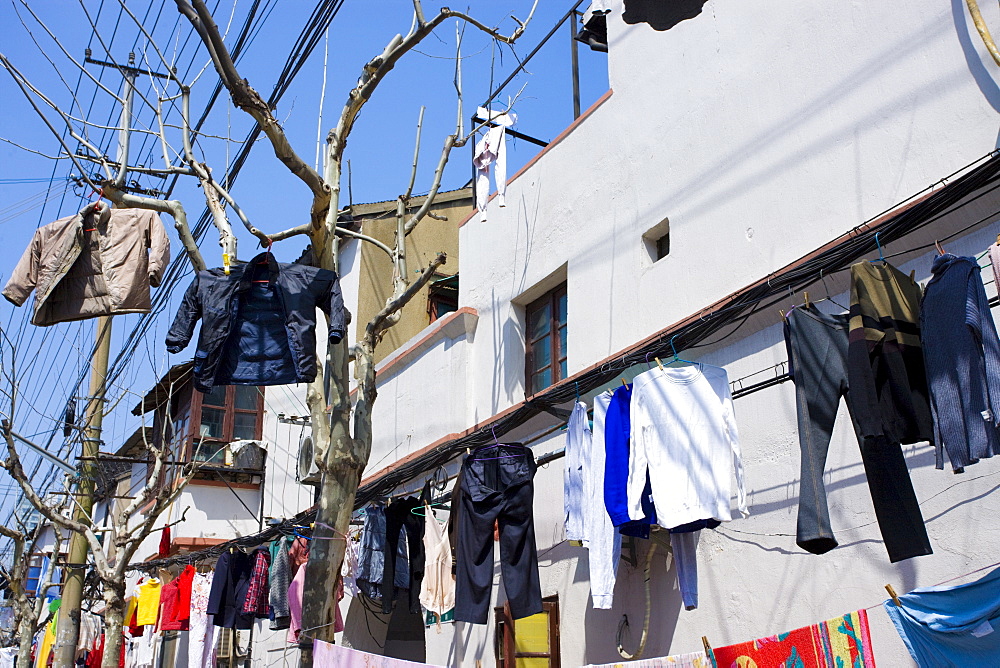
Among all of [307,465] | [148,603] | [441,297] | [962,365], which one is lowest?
[148,603]

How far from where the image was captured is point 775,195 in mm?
7062

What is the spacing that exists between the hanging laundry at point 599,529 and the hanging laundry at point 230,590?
22.2 ft

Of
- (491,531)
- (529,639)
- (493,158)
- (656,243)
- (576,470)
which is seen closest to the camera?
(576,470)

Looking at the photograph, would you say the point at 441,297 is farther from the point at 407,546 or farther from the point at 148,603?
the point at 148,603

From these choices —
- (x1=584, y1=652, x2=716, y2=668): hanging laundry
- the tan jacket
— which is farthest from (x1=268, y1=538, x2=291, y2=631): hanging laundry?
(x1=584, y1=652, x2=716, y2=668): hanging laundry

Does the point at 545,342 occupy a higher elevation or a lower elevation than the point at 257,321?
higher

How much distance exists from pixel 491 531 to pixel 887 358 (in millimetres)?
3760

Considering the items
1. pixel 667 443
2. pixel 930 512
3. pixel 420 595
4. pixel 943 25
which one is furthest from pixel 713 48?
pixel 420 595

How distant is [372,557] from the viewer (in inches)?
342

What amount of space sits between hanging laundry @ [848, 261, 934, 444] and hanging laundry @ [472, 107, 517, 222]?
6.53m

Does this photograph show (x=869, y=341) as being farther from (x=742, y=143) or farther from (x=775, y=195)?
(x=742, y=143)

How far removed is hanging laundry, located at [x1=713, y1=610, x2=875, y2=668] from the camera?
176 inches

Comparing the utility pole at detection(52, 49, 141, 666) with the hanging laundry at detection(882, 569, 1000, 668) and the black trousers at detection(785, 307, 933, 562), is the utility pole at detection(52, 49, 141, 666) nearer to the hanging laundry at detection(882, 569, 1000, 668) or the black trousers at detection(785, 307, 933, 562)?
the black trousers at detection(785, 307, 933, 562)

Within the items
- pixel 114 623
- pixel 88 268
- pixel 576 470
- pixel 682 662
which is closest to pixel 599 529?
pixel 576 470
